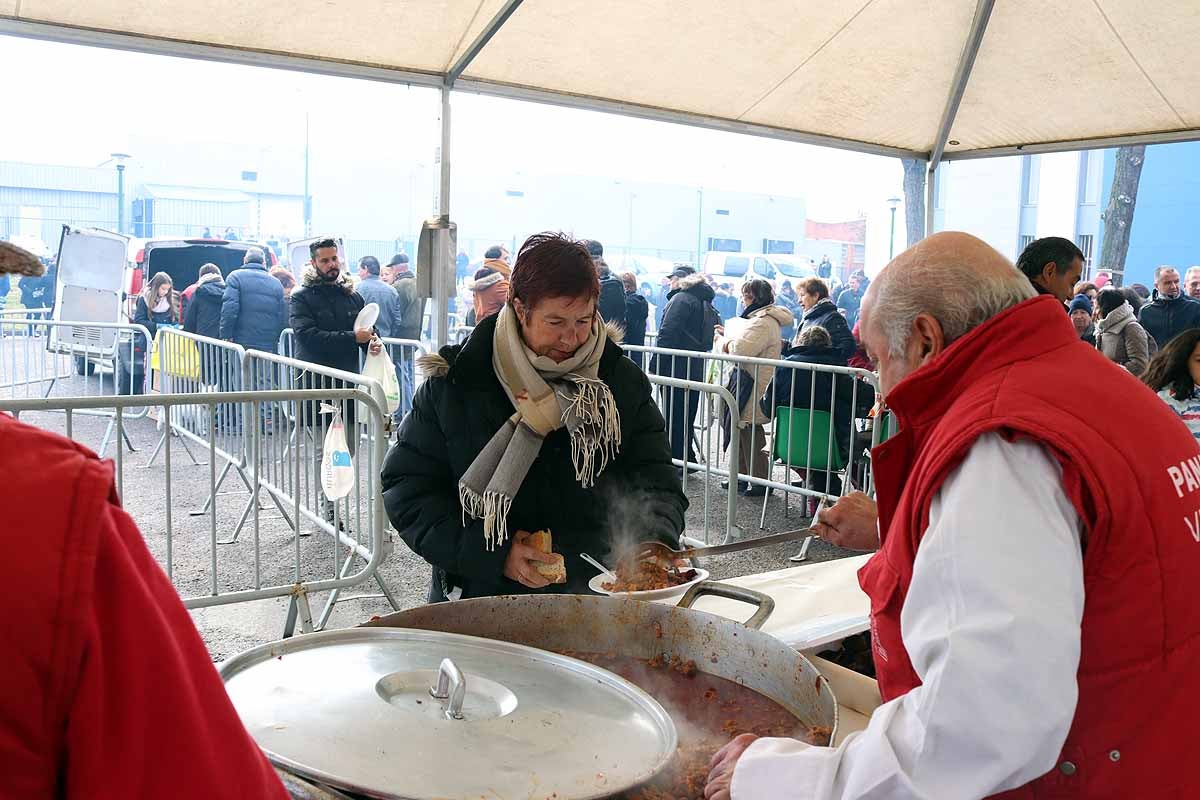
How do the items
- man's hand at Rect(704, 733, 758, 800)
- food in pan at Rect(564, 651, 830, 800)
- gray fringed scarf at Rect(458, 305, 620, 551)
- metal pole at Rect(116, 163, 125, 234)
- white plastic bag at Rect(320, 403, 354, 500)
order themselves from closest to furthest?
1. man's hand at Rect(704, 733, 758, 800)
2. food in pan at Rect(564, 651, 830, 800)
3. gray fringed scarf at Rect(458, 305, 620, 551)
4. white plastic bag at Rect(320, 403, 354, 500)
5. metal pole at Rect(116, 163, 125, 234)

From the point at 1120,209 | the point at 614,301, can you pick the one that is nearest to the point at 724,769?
the point at 614,301

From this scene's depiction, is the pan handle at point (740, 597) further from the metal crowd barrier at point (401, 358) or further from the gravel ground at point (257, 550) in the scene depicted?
the metal crowd barrier at point (401, 358)

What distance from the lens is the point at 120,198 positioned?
19312 millimetres

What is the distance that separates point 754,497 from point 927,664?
7.78 metres

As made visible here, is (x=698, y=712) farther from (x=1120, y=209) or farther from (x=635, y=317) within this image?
(x=1120, y=209)

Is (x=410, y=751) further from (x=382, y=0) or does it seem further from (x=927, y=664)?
(x=382, y=0)

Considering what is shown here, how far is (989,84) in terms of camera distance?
6430mm

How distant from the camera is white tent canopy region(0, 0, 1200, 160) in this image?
4766mm

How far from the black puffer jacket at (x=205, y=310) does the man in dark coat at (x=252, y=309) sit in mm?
527

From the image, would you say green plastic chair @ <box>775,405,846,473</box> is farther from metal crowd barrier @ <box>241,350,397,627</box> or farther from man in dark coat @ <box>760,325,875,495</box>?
metal crowd barrier @ <box>241,350,397,627</box>

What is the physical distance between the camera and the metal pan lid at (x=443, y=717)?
135 cm

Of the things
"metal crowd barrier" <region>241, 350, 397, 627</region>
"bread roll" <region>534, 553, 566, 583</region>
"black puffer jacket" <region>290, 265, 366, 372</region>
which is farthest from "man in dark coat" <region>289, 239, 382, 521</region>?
"bread roll" <region>534, 553, 566, 583</region>

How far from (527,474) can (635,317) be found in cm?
695

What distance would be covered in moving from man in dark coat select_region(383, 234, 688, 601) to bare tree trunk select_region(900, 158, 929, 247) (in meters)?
4.45
